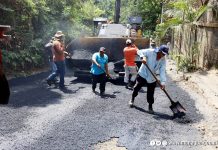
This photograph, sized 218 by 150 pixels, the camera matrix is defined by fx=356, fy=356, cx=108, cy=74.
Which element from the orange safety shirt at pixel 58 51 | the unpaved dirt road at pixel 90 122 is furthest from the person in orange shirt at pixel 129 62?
the orange safety shirt at pixel 58 51

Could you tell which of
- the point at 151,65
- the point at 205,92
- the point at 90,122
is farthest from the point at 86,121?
the point at 205,92

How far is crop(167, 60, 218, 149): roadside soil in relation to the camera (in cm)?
713

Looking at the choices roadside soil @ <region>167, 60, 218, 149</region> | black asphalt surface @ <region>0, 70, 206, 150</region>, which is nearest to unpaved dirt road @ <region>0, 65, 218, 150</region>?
black asphalt surface @ <region>0, 70, 206, 150</region>

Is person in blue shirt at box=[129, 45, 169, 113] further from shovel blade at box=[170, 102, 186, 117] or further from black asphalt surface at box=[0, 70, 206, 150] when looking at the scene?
black asphalt surface at box=[0, 70, 206, 150]

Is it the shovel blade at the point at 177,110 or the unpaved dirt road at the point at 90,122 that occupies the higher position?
the shovel blade at the point at 177,110

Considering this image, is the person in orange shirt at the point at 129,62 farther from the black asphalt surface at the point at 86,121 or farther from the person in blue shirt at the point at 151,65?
the person in blue shirt at the point at 151,65

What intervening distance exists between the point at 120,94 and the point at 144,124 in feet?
9.54

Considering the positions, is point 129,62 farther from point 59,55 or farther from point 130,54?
point 59,55

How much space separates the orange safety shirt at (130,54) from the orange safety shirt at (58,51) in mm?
1892

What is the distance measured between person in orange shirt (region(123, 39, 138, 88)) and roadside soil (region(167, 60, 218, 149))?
1.70 meters

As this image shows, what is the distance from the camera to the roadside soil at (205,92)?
7130 mm

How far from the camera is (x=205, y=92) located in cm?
988

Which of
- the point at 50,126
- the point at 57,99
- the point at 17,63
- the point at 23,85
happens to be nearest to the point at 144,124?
the point at 50,126

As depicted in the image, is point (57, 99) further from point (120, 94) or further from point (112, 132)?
point (112, 132)
